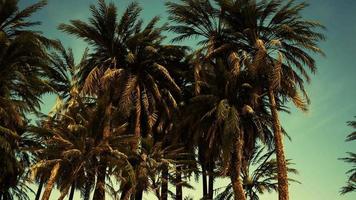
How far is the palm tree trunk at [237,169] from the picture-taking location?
25233mm

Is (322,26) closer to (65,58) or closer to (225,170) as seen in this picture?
(225,170)

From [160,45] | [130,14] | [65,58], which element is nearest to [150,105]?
[160,45]

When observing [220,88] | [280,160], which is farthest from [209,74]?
[280,160]

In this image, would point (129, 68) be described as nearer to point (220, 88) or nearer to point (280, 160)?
point (220, 88)

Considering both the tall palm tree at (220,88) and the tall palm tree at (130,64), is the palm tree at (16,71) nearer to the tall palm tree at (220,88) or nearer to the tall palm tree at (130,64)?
the tall palm tree at (130,64)

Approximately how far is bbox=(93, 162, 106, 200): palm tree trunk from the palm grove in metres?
0.06

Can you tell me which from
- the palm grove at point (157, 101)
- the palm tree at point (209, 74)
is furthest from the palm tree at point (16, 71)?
the palm tree at point (209, 74)

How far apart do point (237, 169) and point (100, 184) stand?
810 cm

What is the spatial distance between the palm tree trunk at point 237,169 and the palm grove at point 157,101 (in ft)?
0.20

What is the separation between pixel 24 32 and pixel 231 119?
47.1ft

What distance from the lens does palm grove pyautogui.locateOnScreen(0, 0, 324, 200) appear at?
25.1m

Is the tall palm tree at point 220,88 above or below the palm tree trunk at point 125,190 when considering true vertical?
above

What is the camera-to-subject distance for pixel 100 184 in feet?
81.0

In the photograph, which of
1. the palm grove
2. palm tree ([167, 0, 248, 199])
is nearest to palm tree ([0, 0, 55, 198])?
the palm grove
